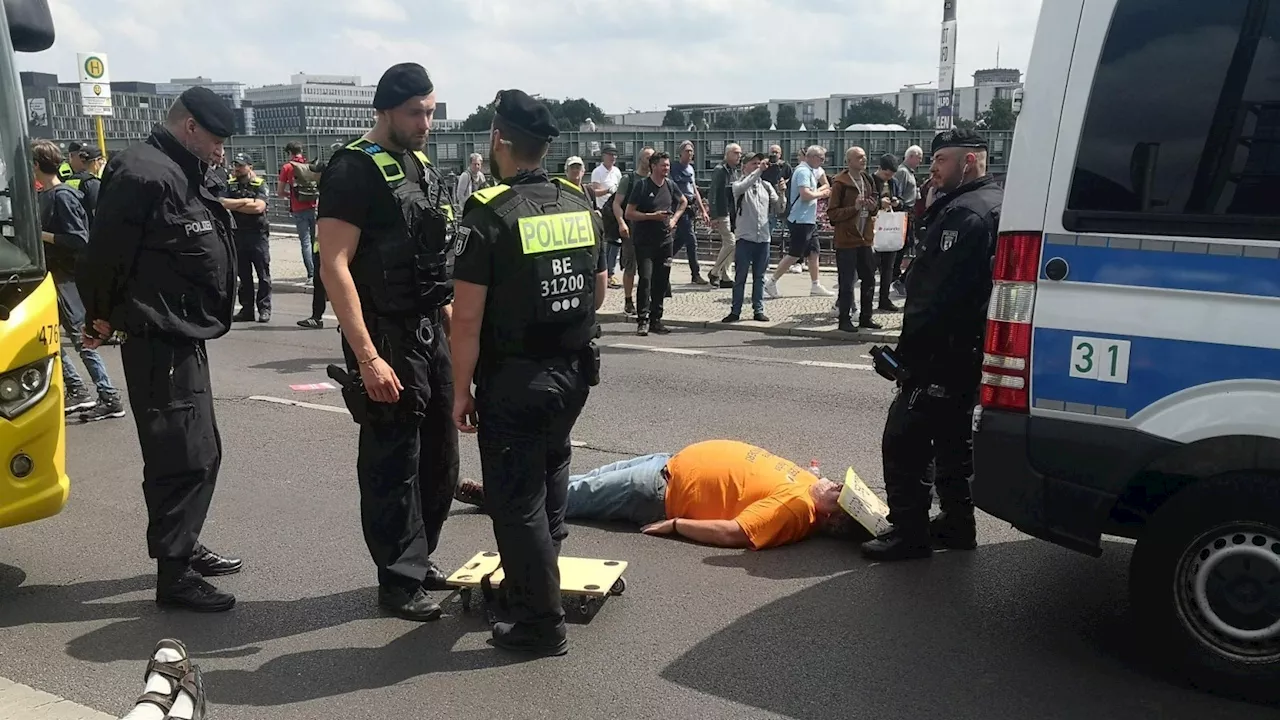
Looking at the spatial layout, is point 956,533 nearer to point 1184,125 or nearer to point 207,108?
point 1184,125

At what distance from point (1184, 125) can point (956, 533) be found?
7.26 feet

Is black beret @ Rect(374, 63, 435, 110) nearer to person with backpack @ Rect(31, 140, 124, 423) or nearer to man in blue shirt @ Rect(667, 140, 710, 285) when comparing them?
person with backpack @ Rect(31, 140, 124, 423)

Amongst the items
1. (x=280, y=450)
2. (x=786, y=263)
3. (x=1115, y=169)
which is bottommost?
(x=280, y=450)

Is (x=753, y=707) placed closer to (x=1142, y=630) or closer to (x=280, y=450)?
(x=1142, y=630)

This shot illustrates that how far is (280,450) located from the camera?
6855 millimetres

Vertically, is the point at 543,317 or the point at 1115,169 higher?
the point at 1115,169

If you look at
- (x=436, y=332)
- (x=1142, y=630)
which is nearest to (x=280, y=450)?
(x=436, y=332)

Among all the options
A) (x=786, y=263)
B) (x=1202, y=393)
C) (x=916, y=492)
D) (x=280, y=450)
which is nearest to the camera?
(x=1202, y=393)

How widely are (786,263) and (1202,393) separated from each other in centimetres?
1001

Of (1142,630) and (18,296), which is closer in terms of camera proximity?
(1142,630)

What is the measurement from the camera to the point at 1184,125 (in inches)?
129

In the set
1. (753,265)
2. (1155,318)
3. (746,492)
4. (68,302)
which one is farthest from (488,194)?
(753,265)

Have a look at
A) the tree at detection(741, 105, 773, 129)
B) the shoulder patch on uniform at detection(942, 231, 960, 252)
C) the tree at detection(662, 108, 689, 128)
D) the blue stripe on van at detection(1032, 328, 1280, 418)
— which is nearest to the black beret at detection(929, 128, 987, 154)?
the shoulder patch on uniform at detection(942, 231, 960, 252)

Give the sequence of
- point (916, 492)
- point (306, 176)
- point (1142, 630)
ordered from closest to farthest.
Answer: point (1142, 630), point (916, 492), point (306, 176)
